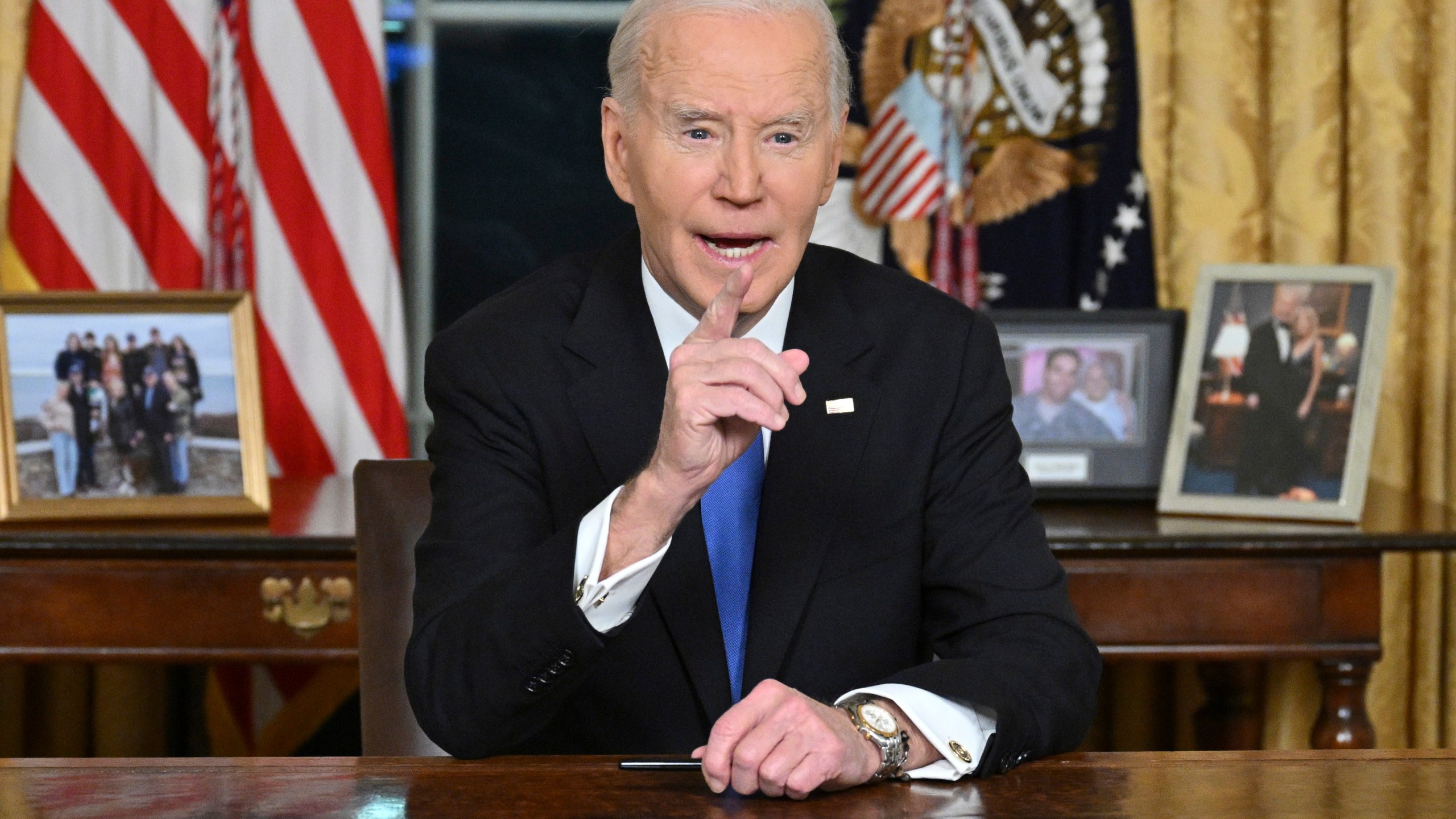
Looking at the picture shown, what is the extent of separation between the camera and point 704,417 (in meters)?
1.32

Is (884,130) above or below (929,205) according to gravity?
above

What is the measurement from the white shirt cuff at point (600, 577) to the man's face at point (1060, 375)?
5.45ft

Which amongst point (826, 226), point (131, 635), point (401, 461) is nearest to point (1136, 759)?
point (401, 461)

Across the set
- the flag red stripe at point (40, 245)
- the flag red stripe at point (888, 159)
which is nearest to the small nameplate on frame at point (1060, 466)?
the flag red stripe at point (888, 159)

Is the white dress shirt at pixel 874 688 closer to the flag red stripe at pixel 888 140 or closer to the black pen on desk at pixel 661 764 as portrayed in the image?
the black pen on desk at pixel 661 764

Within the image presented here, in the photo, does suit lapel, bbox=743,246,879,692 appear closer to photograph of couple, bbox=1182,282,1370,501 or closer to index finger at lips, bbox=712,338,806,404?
index finger at lips, bbox=712,338,806,404

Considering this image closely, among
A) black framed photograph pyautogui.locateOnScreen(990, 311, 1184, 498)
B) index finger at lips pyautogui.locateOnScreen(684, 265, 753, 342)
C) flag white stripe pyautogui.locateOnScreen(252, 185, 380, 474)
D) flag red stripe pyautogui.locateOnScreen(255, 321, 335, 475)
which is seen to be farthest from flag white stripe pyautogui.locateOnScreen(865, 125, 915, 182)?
index finger at lips pyautogui.locateOnScreen(684, 265, 753, 342)

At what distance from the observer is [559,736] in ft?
5.62

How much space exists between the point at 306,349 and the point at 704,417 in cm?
217

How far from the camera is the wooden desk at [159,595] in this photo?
2.51 metres

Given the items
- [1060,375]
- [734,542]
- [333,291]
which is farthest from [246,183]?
[734,542]

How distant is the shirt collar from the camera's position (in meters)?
1.79

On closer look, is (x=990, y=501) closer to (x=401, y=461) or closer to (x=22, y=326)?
(x=401, y=461)

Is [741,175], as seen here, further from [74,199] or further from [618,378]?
[74,199]
